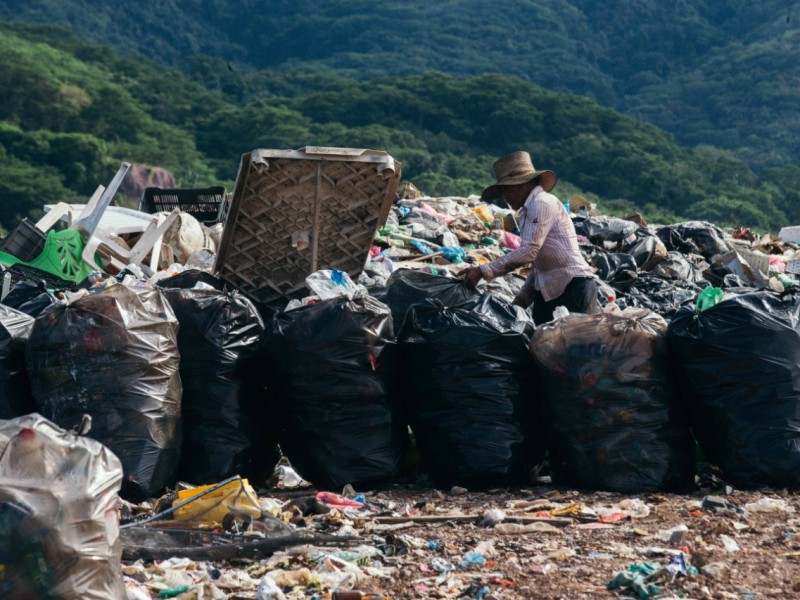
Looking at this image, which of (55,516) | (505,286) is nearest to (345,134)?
(505,286)

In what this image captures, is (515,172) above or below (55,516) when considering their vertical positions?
above

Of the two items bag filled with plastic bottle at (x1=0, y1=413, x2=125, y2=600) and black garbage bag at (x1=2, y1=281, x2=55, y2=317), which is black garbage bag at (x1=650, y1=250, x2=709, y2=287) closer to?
black garbage bag at (x1=2, y1=281, x2=55, y2=317)

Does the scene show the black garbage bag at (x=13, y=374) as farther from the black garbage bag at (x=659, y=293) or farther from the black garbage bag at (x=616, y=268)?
the black garbage bag at (x=616, y=268)

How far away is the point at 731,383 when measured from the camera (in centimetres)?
498

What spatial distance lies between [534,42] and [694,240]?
2611 inches

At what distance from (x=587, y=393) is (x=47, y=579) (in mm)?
2491

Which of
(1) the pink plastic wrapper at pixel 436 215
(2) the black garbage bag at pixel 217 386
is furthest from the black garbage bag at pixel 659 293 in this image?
(2) the black garbage bag at pixel 217 386

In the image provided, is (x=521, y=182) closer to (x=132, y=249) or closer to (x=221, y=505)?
(x=221, y=505)

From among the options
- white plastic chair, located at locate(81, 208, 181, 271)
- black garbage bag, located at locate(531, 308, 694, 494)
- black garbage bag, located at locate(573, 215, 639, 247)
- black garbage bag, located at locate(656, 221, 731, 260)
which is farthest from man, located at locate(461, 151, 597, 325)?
black garbage bag, located at locate(656, 221, 731, 260)

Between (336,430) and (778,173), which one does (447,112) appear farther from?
(336,430)

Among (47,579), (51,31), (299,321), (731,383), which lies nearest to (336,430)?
(299,321)

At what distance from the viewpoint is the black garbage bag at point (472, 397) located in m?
5.12

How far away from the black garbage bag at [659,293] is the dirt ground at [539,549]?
3.60 m

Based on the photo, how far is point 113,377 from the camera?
15.7 ft
